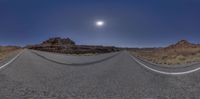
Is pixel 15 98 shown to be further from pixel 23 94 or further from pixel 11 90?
pixel 11 90

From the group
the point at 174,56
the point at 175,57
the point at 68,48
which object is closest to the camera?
the point at 175,57

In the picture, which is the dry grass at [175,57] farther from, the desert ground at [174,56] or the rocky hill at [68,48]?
the rocky hill at [68,48]

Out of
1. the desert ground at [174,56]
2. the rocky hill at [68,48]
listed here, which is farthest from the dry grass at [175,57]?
the rocky hill at [68,48]

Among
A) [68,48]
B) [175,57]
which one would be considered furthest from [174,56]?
[68,48]

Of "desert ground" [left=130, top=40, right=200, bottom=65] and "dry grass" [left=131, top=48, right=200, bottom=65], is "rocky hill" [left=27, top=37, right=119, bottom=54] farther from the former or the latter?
"dry grass" [left=131, top=48, right=200, bottom=65]

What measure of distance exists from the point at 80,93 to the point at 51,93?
587 millimetres

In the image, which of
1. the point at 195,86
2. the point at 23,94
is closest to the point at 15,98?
the point at 23,94

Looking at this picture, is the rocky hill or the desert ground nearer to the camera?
the desert ground

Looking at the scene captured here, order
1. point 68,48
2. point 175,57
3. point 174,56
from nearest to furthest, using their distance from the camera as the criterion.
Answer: point 175,57 → point 174,56 → point 68,48

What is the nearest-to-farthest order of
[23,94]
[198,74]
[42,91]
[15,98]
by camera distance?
[15,98] < [23,94] < [42,91] < [198,74]

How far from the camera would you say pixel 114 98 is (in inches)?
228

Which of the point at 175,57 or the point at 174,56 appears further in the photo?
the point at 174,56

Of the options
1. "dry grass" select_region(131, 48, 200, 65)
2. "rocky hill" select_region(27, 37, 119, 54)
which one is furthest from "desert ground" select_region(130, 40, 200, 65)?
"rocky hill" select_region(27, 37, 119, 54)

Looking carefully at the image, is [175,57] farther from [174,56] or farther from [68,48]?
[68,48]
